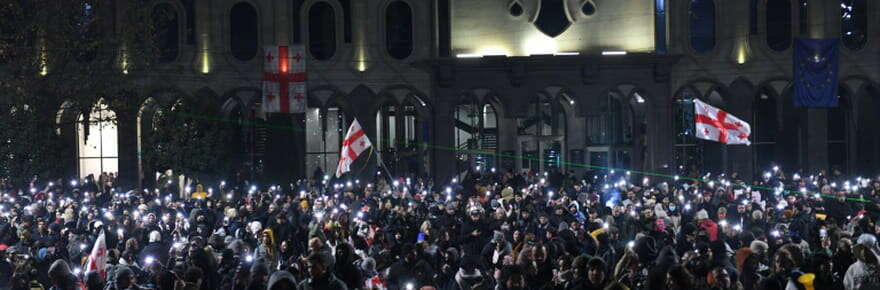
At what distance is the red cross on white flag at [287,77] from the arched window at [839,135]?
19.1 metres

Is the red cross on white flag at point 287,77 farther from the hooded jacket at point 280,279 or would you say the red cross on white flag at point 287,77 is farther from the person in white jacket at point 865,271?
the hooded jacket at point 280,279

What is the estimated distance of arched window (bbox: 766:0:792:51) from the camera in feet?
124

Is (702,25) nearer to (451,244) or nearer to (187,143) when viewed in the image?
(187,143)

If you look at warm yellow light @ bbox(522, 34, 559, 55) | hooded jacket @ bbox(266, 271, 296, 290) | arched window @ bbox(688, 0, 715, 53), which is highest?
arched window @ bbox(688, 0, 715, 53)

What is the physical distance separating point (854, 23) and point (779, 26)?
258 cm

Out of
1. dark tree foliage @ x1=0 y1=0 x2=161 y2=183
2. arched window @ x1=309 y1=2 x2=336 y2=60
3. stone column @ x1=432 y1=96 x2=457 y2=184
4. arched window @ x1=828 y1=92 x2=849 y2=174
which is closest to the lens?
dark tree foliage @ x1=0 y1=0 x2=161 y2=183

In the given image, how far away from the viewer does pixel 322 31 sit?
38.1 metres

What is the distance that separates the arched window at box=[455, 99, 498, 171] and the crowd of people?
39.6 ft

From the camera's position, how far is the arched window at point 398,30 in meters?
38.3

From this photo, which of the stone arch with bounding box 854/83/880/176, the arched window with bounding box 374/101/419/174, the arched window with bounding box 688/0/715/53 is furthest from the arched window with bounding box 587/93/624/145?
the stone arch with bounding box 854/83/880/176

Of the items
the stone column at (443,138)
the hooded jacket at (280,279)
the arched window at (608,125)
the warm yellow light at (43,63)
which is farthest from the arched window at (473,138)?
the hooded jacket at (280,279)

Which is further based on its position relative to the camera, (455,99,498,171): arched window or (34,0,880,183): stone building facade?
(455,99,498,171): arched window

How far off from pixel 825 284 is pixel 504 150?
28417mm

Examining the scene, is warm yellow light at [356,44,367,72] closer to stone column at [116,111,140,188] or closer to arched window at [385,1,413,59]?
arched window at [385,1,413,59]
